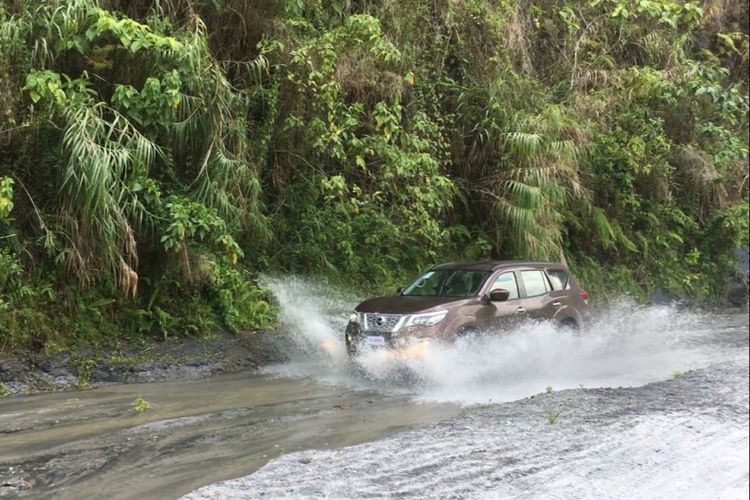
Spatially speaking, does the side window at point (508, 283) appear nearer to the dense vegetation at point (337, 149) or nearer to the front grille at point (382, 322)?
the front grille at point (382, 322)

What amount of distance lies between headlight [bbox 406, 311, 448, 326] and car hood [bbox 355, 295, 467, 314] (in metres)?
0.08

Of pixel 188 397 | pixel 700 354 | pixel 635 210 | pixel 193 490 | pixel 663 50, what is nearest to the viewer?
pixel 193 490

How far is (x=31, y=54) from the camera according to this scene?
9.22 metres

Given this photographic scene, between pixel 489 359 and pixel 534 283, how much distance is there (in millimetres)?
1791

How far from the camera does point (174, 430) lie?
716 cm

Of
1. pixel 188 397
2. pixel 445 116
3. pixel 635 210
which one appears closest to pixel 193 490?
→ pixel 188 397

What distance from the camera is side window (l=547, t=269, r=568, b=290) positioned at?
11.6 m

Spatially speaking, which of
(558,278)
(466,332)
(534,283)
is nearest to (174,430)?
(466,332)

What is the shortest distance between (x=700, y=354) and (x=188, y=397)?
8.72 metres

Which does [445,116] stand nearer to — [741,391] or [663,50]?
[663,50]

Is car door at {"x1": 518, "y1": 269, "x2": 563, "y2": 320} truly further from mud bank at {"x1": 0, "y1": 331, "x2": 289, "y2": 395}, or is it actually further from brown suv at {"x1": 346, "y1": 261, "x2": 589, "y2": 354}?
mud bank at {"x1": 0, "y1": 331, "x2": 289, "y2": 395}

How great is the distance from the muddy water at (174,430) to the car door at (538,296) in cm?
287

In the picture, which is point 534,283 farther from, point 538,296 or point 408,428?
point 408,428

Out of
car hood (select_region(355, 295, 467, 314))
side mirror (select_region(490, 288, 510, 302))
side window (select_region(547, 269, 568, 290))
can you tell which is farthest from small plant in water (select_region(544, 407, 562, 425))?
side window (select_region(547, 269, 568, 290))
